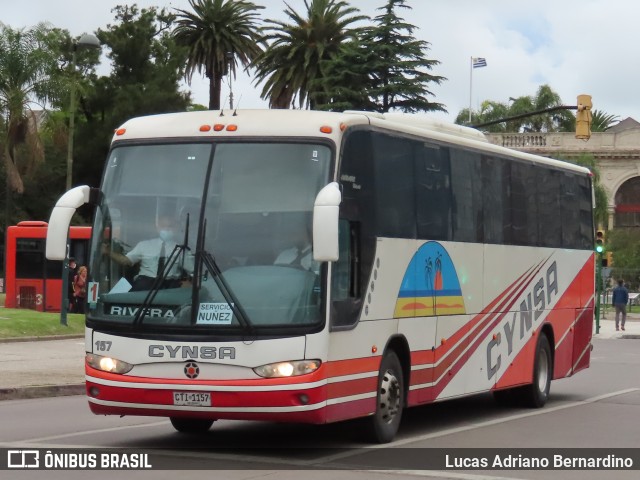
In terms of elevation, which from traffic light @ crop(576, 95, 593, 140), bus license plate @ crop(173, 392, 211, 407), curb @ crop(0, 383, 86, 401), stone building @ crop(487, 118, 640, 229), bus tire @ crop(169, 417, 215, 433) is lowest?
curb @ crop(0, 383, 86, 401)

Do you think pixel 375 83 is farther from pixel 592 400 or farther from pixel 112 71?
pixel 592 400

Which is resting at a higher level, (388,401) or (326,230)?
(326,230)

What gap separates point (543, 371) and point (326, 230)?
27.6 feet

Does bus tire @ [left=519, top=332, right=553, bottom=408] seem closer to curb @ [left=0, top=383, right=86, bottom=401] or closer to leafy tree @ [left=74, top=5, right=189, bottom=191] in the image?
curb @ [left=0, top=383, right=86, bottom=401]

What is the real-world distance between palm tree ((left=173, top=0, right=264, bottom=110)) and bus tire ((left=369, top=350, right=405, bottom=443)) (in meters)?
53.2

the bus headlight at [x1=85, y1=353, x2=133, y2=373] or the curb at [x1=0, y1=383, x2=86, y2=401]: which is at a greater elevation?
the bus headlight at [x1=85, y1=353, x2=133, y2=373]

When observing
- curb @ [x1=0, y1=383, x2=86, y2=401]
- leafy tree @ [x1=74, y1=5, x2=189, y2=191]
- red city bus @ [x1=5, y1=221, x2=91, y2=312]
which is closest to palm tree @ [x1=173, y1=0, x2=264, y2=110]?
leafy tree @ [x1=74, y1=5, x2=189, y2=191]

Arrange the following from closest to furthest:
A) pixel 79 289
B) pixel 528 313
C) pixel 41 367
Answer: pixel 528 313 < pixel 41 367 < pixel 79 289

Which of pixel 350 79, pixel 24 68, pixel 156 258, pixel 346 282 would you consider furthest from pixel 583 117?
pixel 24 68

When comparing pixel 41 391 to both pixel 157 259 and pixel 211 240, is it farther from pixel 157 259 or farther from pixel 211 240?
pixel 211 240

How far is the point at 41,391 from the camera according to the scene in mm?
18922

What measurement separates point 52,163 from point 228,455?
63.4 meters

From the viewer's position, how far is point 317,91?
62.8 m

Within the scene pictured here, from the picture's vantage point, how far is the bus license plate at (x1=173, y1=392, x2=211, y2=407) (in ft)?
38.4
